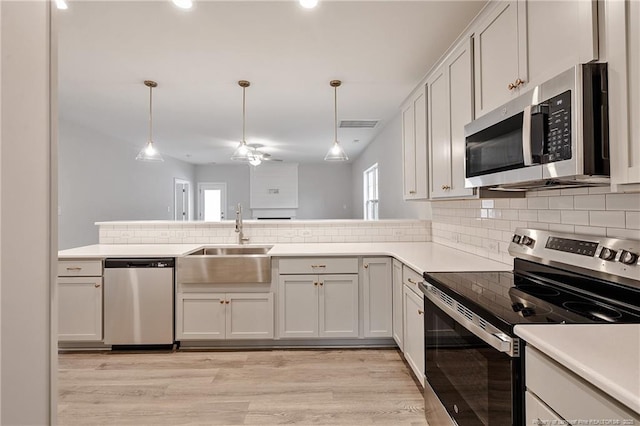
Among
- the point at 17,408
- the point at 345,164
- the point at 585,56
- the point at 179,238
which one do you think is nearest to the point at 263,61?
the point at 179,238

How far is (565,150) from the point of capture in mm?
1188

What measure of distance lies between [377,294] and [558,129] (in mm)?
2054

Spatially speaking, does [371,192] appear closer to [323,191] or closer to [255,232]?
[323,191]

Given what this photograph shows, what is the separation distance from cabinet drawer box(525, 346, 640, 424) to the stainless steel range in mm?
69

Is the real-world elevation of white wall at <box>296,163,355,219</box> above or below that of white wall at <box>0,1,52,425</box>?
above

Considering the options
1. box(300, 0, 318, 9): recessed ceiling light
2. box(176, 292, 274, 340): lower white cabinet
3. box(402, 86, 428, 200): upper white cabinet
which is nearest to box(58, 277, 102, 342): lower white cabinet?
box(176, 292, 274, 340): lower white cabinet

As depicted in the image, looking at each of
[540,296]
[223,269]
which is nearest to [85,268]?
[223,269]

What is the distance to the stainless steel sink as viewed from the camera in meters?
2.92

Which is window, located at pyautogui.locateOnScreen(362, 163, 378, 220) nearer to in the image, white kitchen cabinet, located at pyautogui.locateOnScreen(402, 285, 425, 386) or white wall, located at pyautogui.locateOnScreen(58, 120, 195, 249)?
white kitchen cabinet, located at pyautogui.locateOnScreen(402, 285, 425, 386)

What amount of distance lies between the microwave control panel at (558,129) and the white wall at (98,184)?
5.33m

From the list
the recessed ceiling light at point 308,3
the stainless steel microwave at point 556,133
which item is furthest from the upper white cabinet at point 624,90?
the recessed ceiling light at point 308,3

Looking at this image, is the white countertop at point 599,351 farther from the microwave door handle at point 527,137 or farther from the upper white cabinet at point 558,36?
the upper white cabinet at point 558,36

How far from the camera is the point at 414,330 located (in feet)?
7.57

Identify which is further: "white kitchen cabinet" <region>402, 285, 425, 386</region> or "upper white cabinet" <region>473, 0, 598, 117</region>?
"white kitchen cabinet" <region>402, 285, 425, 386</region>
